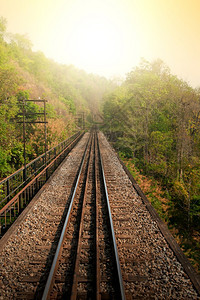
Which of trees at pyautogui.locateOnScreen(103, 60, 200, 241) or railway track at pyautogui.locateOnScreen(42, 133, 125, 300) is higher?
trees at pyautogui.locateOnScreen(103, 60, 200, 241)

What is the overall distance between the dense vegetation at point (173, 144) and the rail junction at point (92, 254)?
2.65 meters

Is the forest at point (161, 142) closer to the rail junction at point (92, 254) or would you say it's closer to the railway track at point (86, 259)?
the rail junction at point (92, 254)

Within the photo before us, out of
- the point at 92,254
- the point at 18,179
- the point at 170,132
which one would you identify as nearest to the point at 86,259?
the point at 92,254

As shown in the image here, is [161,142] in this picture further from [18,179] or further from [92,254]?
[92,254]

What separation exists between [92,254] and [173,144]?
13488 millimetres

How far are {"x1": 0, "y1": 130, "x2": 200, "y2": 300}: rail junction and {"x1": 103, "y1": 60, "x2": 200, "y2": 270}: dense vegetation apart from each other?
265cm

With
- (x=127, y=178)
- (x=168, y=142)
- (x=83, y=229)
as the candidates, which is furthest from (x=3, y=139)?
(x=168, y=142)

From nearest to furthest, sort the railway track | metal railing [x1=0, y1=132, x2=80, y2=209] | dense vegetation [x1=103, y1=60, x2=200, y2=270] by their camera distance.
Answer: the railway track → metal railing [x1=0, y1=132, x2=80, y2=209] → dense vegetation [x1=103, y1=60, x2=200, y2=270]

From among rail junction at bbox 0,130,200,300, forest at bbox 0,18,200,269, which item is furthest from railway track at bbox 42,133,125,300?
forest at bbox 0,18,200,269

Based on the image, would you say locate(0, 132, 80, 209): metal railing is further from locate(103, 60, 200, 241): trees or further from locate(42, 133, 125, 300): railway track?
locate(103, 60, 200, 241): trees

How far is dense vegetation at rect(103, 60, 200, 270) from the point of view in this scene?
8674 millimetres

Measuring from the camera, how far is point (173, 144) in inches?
637

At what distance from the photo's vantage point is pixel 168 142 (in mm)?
15648

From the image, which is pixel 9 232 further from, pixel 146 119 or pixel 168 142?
pixel 146 119
